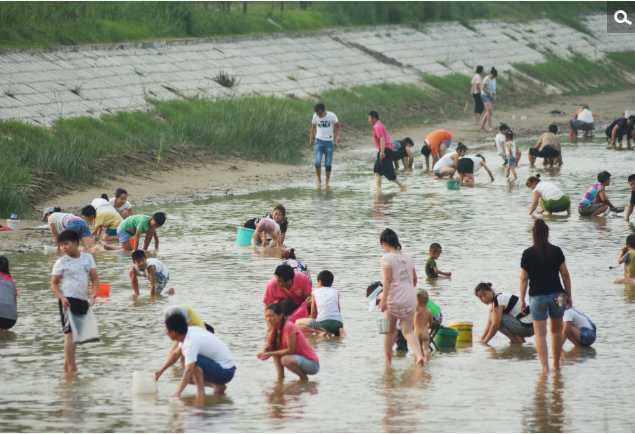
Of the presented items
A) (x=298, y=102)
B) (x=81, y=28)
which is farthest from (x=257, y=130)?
(x=81, y=28)

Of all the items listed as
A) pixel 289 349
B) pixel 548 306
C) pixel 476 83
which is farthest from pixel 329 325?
pixel 476 83

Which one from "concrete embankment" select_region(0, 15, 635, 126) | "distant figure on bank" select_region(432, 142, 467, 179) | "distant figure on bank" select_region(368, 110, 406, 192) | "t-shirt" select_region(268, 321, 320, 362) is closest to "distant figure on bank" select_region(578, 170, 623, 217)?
"distant figure on bank" select_region(368, 110, 406, 192)

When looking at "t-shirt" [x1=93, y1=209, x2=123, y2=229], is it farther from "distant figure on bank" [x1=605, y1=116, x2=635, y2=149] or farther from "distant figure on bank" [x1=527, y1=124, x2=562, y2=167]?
"distant figure on bank" [x1=605, y1=116, x2=635, y2=149]

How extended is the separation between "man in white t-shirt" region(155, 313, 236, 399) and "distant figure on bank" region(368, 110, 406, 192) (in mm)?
11626

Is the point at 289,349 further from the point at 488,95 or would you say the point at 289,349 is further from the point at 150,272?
the point at 488,95

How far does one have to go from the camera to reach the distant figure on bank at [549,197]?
54.2 feet

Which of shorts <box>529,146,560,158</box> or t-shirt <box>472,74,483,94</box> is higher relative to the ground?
t-shirt <box>472,74,483,94</box>

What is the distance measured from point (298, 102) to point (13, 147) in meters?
11.8

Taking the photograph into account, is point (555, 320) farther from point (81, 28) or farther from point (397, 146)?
point (81, 28)

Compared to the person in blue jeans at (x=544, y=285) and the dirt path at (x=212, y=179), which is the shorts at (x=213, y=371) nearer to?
the person in blue jeans at (x=544, y=285)

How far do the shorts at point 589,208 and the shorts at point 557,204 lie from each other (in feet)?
0.83

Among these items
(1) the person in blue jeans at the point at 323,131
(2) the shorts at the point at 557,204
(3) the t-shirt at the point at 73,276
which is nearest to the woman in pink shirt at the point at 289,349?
(3) the t-shirt at the point at 73,276

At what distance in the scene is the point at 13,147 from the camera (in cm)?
1836

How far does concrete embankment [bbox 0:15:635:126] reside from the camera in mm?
23078
